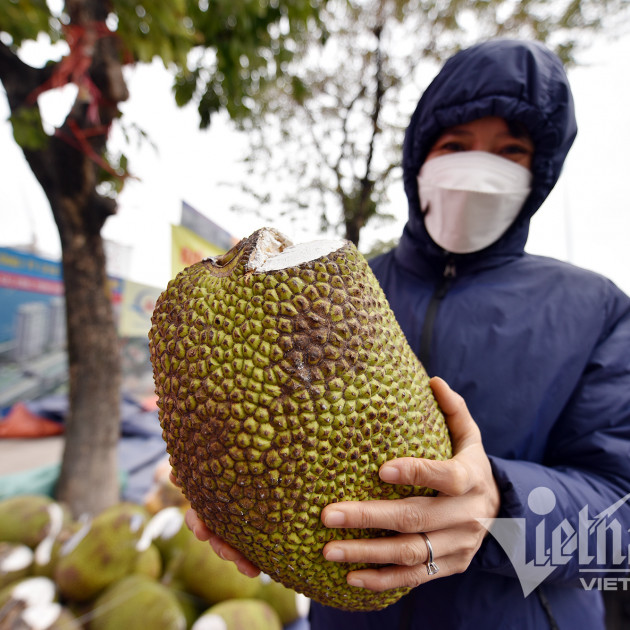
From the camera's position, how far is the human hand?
2.53 feet

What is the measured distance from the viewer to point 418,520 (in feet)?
2.63

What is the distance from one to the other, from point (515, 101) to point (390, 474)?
1267mm

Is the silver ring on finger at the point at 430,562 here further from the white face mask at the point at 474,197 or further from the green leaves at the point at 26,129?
the green leaves at the point at 26,129

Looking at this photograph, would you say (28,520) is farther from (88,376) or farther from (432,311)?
(432,311)

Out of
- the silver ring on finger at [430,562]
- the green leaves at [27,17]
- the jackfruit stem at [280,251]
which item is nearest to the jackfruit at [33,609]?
the silver ring on finger at [430,562]

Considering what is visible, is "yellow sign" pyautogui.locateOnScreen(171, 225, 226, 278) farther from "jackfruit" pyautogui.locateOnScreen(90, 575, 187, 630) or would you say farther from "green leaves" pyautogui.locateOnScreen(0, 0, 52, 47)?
"jackfruit" pyautogui.locateOnScreen(90, 575, 187, 630)

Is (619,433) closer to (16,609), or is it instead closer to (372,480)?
(372,480)

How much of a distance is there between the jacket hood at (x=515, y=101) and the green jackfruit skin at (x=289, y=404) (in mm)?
777

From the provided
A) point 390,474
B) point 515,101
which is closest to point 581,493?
point 390,474

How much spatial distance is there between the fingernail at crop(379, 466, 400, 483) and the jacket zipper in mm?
→ 556

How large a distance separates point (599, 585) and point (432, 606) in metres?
0.50

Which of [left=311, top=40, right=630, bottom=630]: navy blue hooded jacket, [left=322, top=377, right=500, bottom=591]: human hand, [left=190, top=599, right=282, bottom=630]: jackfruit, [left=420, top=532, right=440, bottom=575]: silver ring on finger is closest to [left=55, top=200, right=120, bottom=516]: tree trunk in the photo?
[left=190, top=599, right=282, bottom=630]: jackfruit

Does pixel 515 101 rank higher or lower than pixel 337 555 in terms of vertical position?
higher

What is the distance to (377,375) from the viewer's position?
0.86 meters
